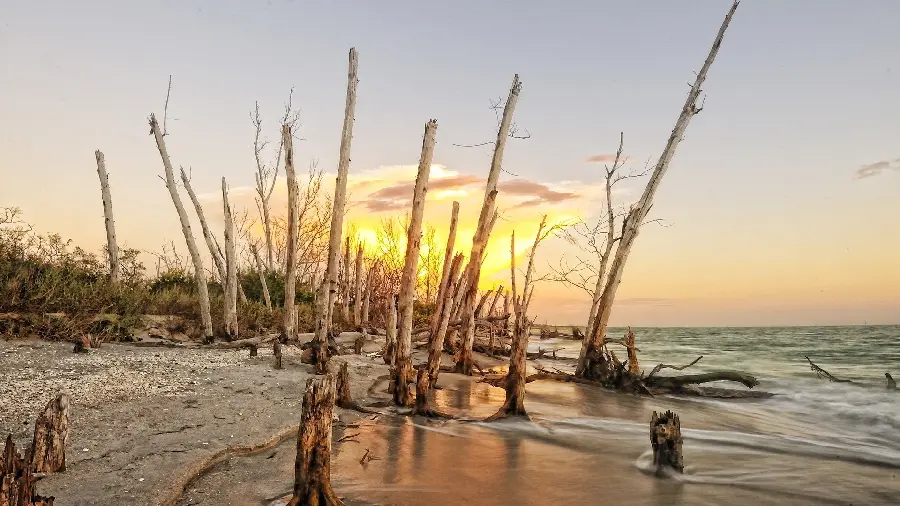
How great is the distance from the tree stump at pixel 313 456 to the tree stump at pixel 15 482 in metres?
1.52

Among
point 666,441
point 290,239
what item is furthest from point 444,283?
point 666,441

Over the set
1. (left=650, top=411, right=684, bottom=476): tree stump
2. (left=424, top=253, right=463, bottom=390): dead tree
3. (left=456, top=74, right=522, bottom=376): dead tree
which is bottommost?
(left=650, top=411, right=684, bottom=476): tree stump

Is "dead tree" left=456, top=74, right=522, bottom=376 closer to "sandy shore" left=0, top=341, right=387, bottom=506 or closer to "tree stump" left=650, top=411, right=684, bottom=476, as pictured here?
"sandy shore" left=0, top=341, right=387, bottom=506

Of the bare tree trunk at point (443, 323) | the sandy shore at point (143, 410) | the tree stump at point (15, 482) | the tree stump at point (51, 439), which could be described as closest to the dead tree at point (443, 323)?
the bare tree trunk at point (443, 323)

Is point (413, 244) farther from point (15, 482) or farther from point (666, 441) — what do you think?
point (15, 482)

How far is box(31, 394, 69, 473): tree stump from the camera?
4.43 metres

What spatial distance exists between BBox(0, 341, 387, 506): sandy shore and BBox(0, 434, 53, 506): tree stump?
78 cm

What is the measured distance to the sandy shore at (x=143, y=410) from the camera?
452cm

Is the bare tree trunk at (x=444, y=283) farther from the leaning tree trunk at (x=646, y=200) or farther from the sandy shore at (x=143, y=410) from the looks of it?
the leaning tree trunk at (x=646, y=200)

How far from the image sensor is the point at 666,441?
6.23 m

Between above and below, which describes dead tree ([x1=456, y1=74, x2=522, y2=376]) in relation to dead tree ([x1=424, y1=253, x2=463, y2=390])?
above

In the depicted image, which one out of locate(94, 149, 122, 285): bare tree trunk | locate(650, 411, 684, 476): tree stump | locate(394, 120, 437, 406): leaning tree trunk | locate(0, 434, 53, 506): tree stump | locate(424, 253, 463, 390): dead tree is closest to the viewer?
locate(0, 434, 53, 506): tree stump

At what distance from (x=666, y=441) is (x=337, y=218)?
8.77 meters

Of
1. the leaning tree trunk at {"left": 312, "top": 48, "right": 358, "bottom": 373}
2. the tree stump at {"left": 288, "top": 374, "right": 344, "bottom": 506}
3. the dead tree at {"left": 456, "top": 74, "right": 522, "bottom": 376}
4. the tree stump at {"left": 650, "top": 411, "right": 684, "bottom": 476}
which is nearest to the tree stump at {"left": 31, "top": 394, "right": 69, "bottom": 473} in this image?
the tree stump at {"left": 288, "top": 374, "right": 344, "bottom": 506}
